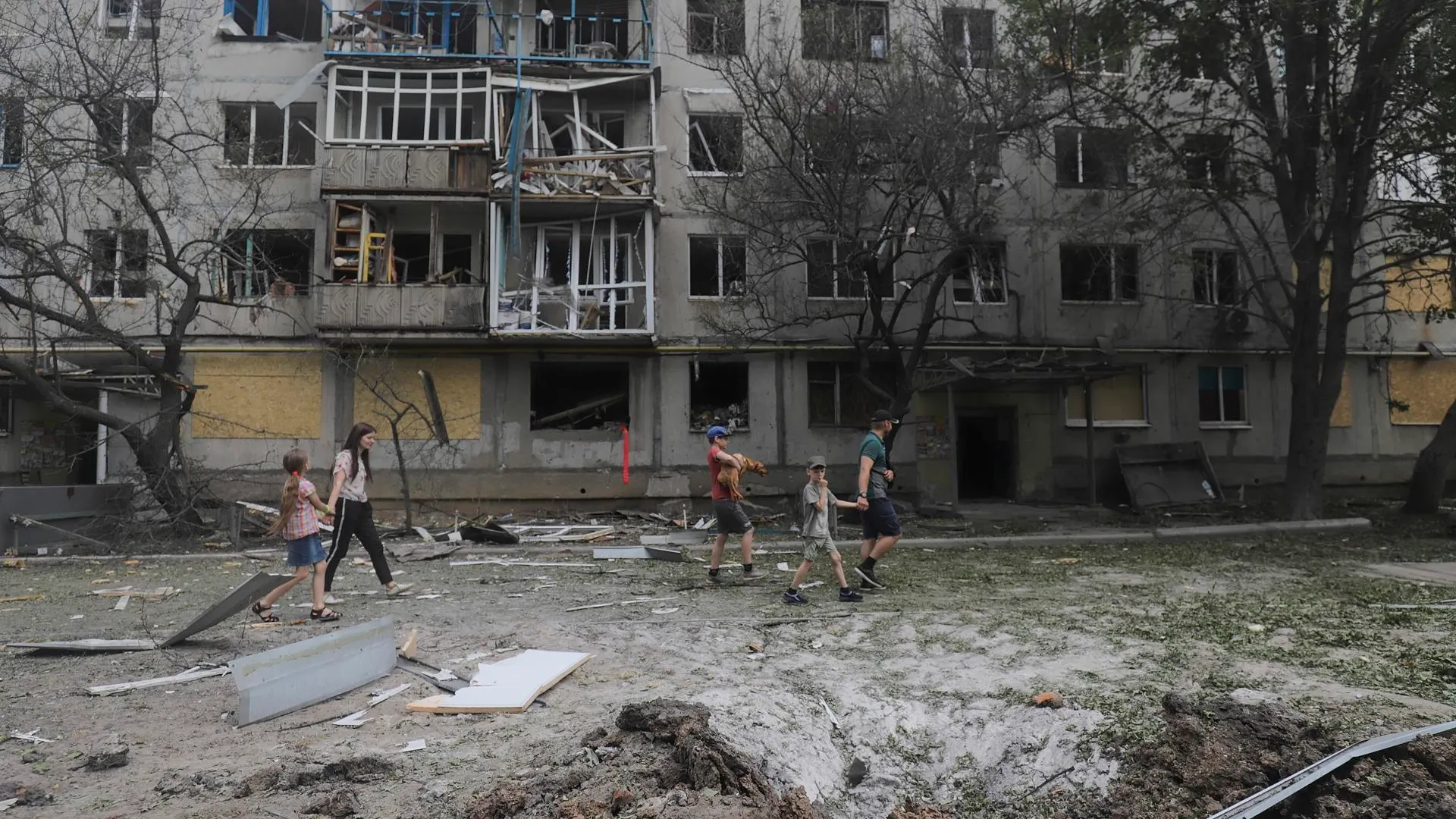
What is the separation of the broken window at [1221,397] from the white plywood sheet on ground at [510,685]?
66.4 ft

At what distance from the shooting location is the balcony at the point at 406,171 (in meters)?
18.5

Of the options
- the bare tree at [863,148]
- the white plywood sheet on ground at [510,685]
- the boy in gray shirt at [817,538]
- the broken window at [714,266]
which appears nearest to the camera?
the white plywood sheet on ground at [510,685]

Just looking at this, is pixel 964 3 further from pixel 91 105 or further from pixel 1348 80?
pixel 91 105

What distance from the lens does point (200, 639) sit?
21.7 feet

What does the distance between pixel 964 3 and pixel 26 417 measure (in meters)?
22.6

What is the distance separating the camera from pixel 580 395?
67.4ft

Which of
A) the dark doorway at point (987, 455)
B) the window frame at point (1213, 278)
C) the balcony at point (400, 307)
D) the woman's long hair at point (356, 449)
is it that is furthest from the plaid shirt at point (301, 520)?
the window frame at point (1213, 278)

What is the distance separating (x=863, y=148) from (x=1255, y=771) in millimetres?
12865

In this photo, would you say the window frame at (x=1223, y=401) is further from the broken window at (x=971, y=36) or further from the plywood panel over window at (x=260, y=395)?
the plywood panel over window at (x=260, y=395)

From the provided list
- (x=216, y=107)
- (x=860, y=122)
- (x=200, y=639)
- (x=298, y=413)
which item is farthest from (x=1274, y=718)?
(x=216, y=107)

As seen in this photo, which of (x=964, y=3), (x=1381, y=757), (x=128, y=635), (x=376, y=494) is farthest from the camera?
(x=376, y=494)

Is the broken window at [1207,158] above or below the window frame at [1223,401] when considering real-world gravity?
above

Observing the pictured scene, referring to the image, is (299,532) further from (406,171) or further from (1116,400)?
(1116,400)

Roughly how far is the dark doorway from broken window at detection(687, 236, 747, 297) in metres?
6.84
